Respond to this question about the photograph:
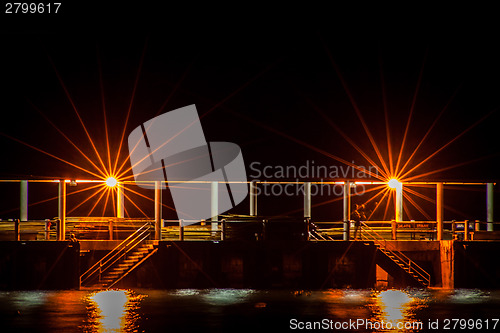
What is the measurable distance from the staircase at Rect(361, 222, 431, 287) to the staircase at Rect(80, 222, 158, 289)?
808 cm

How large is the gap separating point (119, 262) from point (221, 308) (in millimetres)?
6631

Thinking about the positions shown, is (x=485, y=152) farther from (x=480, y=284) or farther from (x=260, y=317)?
(x=260, y=317)

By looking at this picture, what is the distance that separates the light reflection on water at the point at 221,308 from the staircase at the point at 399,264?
1427 millimetres

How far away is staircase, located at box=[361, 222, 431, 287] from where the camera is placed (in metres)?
24.1

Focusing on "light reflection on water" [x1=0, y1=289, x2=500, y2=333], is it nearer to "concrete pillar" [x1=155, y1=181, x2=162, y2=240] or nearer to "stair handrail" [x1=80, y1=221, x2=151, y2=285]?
"stair handrail" [x1=80, y1=221, x2=151, y2=285]

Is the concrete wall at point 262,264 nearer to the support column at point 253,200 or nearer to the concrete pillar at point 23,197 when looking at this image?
the support column at point 253,200

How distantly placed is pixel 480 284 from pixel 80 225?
49.1 ft

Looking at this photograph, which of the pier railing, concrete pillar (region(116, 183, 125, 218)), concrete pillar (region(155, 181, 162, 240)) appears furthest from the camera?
concrete pillar (region(116, 183, 125, 218))

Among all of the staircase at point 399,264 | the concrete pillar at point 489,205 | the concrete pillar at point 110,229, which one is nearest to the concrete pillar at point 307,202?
the staircase at point 399,264

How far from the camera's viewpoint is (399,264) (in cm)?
2423

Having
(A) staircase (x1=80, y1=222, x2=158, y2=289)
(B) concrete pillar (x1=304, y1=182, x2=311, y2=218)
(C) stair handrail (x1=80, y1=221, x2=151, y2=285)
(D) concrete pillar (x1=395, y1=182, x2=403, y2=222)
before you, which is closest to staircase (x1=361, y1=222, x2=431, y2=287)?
(D) concrete pillar (x1=395, y1=182, x2=403, y2=222)

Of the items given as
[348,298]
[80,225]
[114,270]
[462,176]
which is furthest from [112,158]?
[462,176]

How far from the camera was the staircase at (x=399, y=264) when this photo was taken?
78.9 feet

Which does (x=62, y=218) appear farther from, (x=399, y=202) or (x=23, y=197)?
(x=399, y=202)
